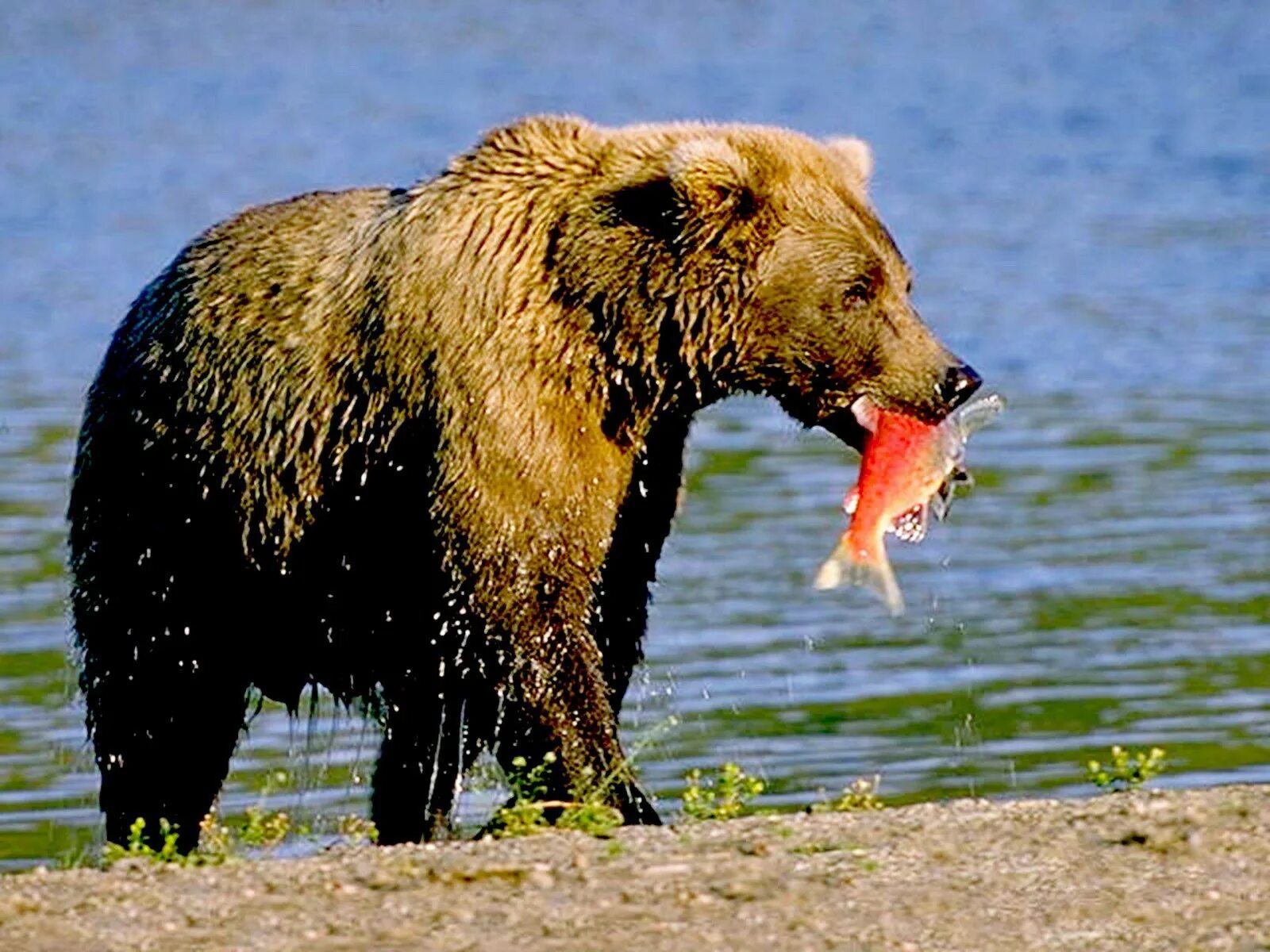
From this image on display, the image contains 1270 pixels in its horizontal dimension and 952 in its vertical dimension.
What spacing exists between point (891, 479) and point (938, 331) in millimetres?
9318

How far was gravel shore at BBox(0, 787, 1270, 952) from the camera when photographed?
5973mm

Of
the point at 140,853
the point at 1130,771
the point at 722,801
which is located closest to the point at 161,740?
the point at 140,853

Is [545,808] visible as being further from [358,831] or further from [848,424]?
[848,424]

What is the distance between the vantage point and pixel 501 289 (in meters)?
7.63

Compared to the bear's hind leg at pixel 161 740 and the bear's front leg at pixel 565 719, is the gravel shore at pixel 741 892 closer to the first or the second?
the bear's front leg at pixel 565 719

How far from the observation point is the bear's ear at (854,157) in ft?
26.5

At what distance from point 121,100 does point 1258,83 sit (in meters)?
10.6

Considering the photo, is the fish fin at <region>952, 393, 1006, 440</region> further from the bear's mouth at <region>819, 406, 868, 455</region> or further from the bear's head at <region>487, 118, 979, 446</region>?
the bear's mouth at <region>819, 406, 868, 455</region>

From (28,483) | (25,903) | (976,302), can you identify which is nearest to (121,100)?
(976,302)

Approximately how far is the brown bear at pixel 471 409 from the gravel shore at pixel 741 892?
3.08ft

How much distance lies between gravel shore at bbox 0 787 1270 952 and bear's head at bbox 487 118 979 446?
128cm

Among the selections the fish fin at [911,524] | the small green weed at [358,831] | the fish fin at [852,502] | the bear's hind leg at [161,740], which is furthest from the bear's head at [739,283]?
the bear's hind leg at [161,740]

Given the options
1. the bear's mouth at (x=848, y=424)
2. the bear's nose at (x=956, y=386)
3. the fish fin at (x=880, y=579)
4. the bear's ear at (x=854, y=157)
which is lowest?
the fish fin at (x=880, y=579)

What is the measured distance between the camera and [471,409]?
7.56 metres
